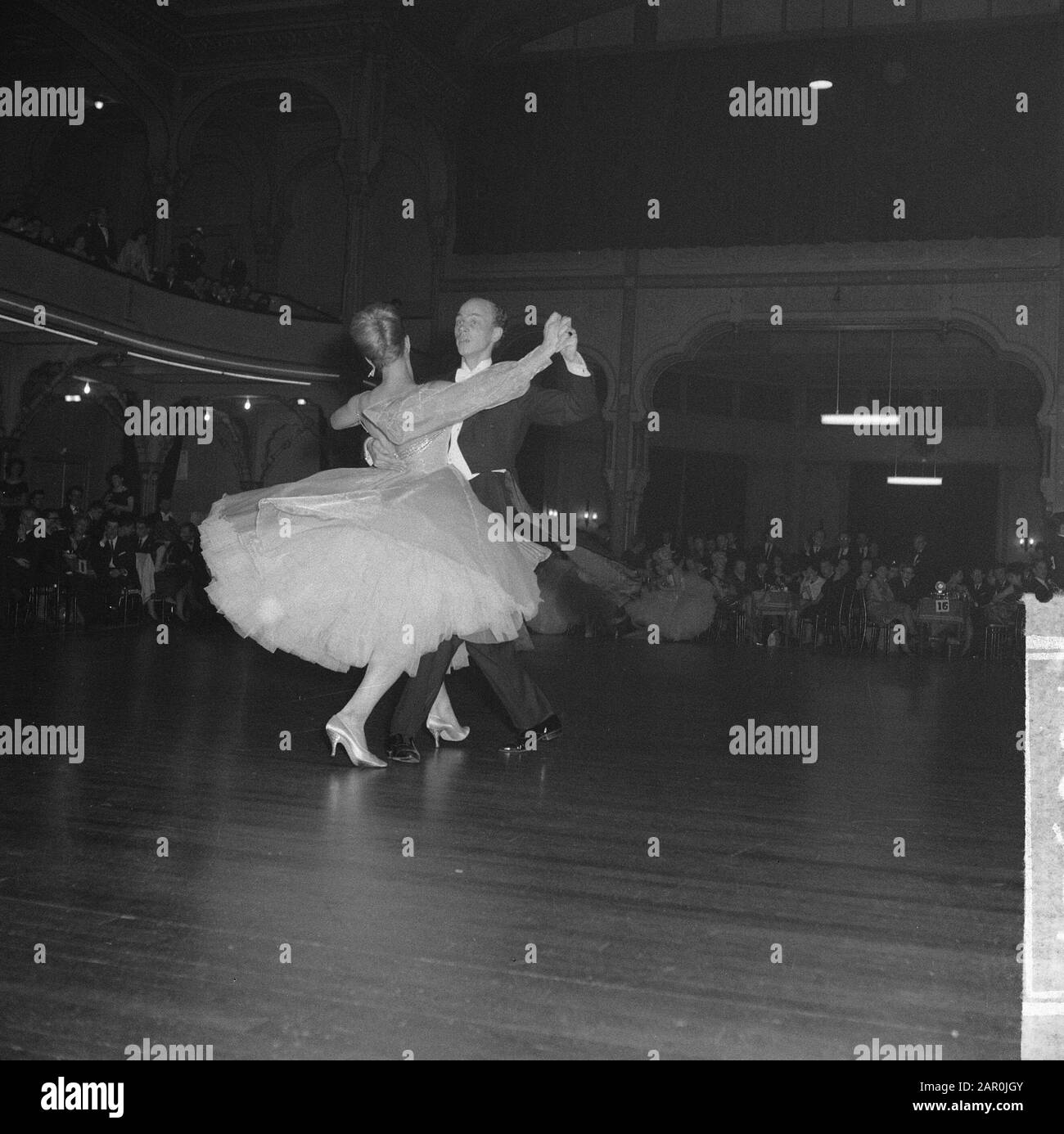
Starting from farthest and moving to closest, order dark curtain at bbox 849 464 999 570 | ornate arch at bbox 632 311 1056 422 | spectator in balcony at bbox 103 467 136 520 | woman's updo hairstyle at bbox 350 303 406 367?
dark curtain at bbox 849 464 999 570 → ornate arch at bbox 632 311 1056 422 → spectator in balcony at bbox 103 467 136 520 → woman's updo hairstyle at bbox 350 303 406 367

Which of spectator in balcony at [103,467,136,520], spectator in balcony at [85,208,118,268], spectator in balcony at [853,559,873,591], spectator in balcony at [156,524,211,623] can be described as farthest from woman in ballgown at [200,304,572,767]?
spectator in balcony at [85,208,118,268]

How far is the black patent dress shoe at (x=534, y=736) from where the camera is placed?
5.04m

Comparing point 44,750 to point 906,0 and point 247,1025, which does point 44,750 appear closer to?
point 247,1025

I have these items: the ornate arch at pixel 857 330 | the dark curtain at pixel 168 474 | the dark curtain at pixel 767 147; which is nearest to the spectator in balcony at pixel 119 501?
the dark curtain at pixel 168 474

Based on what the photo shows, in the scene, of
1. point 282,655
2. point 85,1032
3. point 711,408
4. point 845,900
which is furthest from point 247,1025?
point 711,408

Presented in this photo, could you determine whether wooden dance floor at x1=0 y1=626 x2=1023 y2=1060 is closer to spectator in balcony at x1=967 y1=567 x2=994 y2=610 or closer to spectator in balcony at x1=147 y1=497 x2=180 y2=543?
spectator in balcony at x1=147 y1=497 x2=180 y2=543

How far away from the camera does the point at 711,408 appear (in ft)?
81.9

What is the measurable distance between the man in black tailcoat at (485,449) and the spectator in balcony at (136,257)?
12499 mm

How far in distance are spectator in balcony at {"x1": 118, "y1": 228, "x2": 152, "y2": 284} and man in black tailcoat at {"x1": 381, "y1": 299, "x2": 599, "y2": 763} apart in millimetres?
12499

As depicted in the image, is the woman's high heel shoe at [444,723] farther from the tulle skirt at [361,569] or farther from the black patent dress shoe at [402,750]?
the tulle skirt at [361,569]

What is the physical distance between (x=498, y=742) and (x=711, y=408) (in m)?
20.3

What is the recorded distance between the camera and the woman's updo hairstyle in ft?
15.3

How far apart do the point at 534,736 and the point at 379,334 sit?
1653mm

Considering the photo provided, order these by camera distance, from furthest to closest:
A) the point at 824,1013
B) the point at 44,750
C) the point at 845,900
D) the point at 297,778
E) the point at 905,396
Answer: the point at 905,396 → the point at 44,750 → the point at 297,778 → the point at 845,900 → the point at 824,1013
